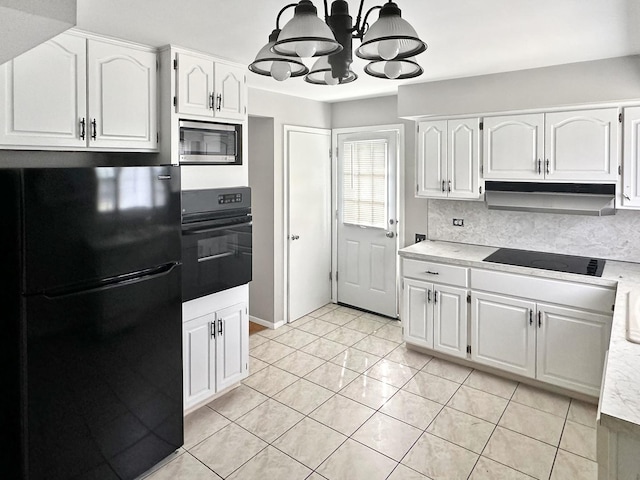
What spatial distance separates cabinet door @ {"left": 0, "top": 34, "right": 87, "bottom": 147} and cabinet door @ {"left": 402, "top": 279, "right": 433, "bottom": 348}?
265 cm

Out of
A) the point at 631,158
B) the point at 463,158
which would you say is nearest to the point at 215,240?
the point at 463,158

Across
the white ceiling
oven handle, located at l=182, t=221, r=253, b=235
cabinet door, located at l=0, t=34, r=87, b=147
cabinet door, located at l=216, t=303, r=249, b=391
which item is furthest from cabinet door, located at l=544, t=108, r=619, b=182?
A: cabinet door, located at l=0, t=34, r=87, b=147

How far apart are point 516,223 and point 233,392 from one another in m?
2.67

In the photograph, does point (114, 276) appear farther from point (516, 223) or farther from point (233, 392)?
point (516, 223)

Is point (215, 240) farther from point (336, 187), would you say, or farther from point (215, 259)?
point (336, 187)

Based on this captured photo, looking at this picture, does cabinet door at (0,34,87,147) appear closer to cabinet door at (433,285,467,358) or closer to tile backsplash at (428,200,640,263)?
cabinet door at (433,285,467,358)

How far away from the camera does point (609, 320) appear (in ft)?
9.20

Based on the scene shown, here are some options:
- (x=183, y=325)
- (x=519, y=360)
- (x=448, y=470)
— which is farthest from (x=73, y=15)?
(x=519, y=360)

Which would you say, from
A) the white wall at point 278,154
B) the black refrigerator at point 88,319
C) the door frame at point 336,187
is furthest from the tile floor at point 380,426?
the door frame at point 336,187

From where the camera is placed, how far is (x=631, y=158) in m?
2.90

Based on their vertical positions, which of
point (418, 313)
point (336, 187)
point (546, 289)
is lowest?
point (418, 313)

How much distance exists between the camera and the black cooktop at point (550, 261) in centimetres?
304

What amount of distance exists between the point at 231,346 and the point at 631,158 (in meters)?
3.00

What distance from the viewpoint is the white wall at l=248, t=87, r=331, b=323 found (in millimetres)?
4079
